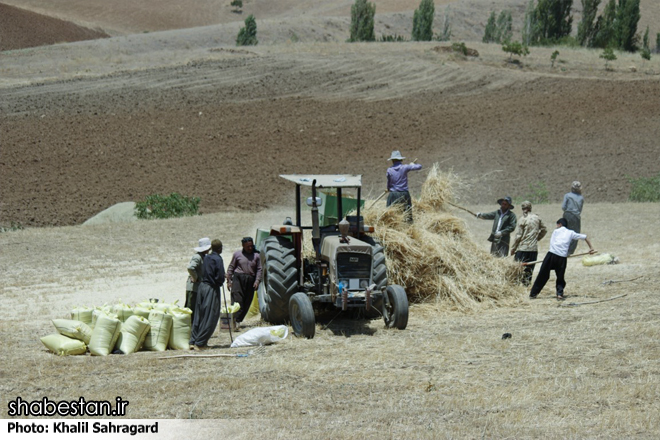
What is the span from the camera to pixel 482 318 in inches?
488

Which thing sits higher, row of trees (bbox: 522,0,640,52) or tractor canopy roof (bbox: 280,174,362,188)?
row of trees (bbox: 522,0,640,52)

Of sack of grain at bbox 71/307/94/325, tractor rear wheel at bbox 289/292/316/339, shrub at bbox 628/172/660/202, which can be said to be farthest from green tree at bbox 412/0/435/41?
sack of grain at bbox 71/307/94/325

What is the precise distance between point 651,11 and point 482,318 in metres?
105

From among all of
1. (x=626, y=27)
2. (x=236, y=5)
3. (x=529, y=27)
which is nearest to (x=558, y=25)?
(x=529, y=27)

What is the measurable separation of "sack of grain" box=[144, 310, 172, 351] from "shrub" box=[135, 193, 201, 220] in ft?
49.6

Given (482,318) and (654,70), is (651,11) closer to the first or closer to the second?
(654,70)

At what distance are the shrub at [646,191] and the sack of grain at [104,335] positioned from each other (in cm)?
2203

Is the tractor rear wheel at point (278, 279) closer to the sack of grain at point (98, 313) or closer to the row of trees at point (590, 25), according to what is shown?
the sack of grain at point (98, 313)

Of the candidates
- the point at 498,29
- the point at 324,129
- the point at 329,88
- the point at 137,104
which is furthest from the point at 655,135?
the point at 498,29

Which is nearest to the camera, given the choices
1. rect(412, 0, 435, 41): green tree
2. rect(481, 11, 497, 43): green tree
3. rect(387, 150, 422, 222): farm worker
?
rect(387, 150, 422, 222): farm worker

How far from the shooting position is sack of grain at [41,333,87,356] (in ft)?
33.9

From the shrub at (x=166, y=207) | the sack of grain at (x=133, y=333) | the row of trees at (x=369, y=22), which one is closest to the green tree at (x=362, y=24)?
the row of trees at (x=369, y=22)

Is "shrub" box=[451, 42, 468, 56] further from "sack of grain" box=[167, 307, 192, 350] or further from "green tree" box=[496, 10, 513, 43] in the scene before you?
"sack of grain" box=[167, 307, 192, 350]

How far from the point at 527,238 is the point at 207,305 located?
20.6 ft
